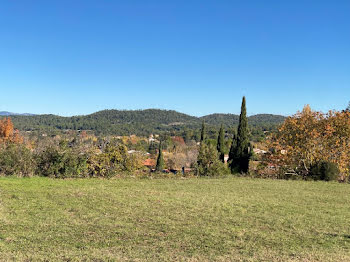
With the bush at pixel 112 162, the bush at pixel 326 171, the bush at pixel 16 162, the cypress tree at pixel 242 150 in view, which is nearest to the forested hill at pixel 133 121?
the cypress tree at pixel 242 150

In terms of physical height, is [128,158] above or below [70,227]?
above

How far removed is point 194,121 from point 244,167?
141453 mm

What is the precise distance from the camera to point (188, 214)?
7914 millimetres

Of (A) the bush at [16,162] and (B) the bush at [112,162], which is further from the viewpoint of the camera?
(B) the bush at [112,162]

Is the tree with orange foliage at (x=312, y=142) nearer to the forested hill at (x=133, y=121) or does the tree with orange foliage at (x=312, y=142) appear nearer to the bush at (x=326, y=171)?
the bush at (x=326, y=171)

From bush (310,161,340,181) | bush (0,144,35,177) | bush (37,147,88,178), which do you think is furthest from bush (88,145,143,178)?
bush (310,161,340,181)

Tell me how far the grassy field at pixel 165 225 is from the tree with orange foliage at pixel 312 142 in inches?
274

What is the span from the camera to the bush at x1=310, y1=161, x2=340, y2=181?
1678 cm

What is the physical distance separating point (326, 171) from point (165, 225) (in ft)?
43.4

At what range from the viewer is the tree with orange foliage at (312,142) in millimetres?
17797

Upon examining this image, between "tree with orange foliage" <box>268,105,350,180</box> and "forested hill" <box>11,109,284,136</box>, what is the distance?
9692cm

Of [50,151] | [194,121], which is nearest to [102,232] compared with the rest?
[50,151]

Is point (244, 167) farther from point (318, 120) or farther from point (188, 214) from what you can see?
point (188, 214)

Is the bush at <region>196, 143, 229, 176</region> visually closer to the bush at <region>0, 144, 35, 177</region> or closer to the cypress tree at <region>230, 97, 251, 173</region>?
the cypress tree at <region>230, 97, 251, 173</region>
